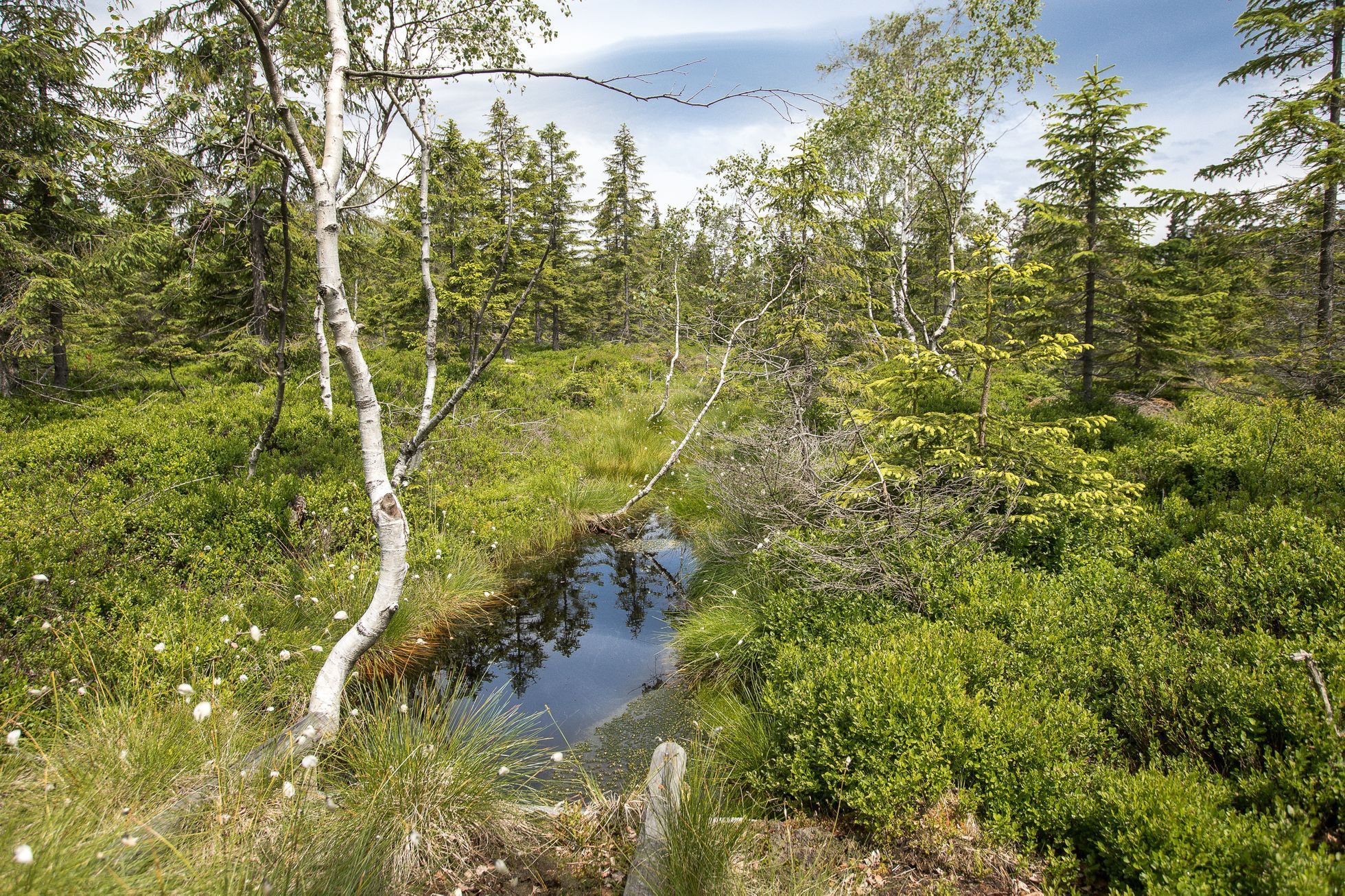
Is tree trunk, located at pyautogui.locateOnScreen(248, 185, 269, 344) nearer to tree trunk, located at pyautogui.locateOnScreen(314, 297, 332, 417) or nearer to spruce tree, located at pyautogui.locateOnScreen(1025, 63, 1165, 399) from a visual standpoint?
tree trunk, located at pyautogui.locateOnScreen(314, 297, 332, 417)

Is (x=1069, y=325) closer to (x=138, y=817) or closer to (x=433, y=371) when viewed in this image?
(x=433, y=371)

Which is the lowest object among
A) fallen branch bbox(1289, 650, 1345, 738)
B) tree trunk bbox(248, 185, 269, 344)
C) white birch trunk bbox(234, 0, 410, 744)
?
fallen branch bbox(1289, 650, 1345, 738)

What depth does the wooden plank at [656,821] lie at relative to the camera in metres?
2.71

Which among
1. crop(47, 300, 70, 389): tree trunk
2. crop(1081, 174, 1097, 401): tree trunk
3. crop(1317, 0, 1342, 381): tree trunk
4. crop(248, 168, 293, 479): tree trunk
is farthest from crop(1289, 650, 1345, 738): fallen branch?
crop(47, 300, 70, 389): tree trunk

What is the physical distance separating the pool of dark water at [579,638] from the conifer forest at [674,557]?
0.07 metres

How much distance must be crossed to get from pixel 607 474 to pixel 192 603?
7.31m

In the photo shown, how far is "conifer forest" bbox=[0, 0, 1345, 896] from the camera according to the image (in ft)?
9.10

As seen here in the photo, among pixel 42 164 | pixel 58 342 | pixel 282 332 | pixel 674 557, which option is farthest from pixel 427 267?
pixel 58 342

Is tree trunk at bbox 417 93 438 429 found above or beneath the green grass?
above

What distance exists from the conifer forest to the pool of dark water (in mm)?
74

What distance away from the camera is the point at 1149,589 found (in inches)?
177

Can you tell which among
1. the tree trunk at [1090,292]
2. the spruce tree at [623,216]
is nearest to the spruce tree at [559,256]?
the spruce tree at [623,216]

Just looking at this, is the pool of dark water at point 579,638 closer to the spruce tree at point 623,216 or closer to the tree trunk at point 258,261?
the tree trunk at point 258,261

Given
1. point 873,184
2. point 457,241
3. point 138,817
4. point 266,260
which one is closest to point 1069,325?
point 873,184
